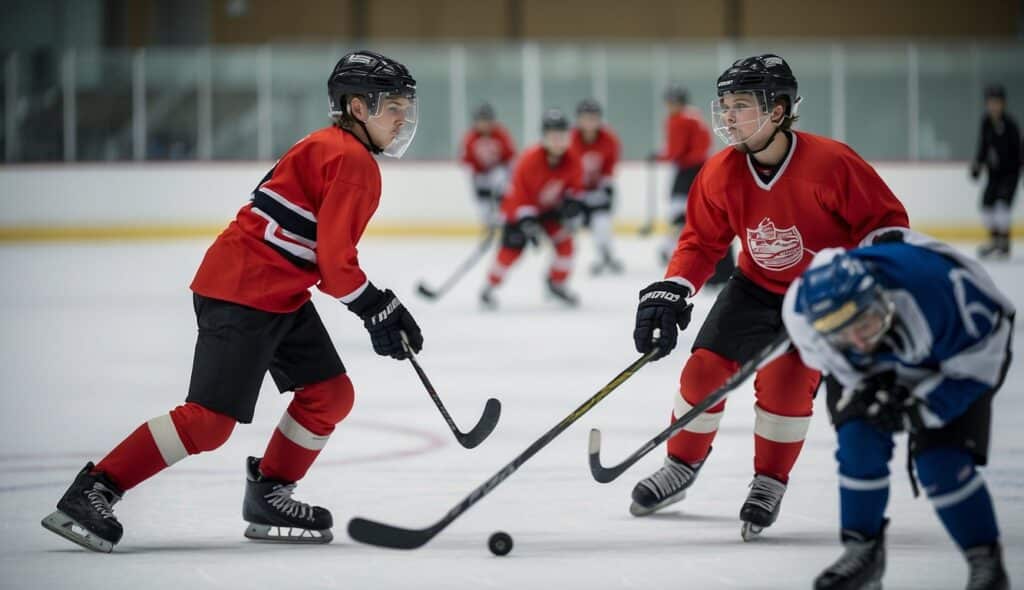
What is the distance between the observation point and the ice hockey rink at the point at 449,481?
2758 millimetres

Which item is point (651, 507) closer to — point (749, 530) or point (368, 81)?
point (749, 530)

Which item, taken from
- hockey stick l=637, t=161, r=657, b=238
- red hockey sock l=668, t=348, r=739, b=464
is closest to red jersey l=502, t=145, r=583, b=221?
hockey stick l=637, t=161, r=657, b=238

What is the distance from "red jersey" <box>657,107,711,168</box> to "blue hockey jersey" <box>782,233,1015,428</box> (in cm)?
759

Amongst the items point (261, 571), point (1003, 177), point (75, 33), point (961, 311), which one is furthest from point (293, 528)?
point (75, 33)

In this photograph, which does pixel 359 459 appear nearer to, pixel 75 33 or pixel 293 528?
pixel 293 528

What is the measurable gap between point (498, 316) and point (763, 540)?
5101 millimetres

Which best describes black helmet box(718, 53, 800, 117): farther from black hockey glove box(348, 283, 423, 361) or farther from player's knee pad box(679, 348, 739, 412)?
black hockey glove box(348, 283, 423, 361)

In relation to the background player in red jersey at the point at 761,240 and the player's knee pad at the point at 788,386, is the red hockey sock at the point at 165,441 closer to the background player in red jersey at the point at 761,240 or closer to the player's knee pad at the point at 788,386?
the background player in red jersey at the point at 761,240

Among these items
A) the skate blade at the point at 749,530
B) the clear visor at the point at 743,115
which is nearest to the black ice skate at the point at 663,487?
the skate blade at the point at 749,530

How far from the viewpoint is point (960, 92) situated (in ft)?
44.1

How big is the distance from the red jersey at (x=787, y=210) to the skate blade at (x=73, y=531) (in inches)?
51.5

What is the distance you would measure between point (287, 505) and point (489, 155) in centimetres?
961

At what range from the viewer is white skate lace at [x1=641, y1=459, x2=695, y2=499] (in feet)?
10.7

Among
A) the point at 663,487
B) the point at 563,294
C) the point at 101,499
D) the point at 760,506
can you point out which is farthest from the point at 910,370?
the point at 563,294
